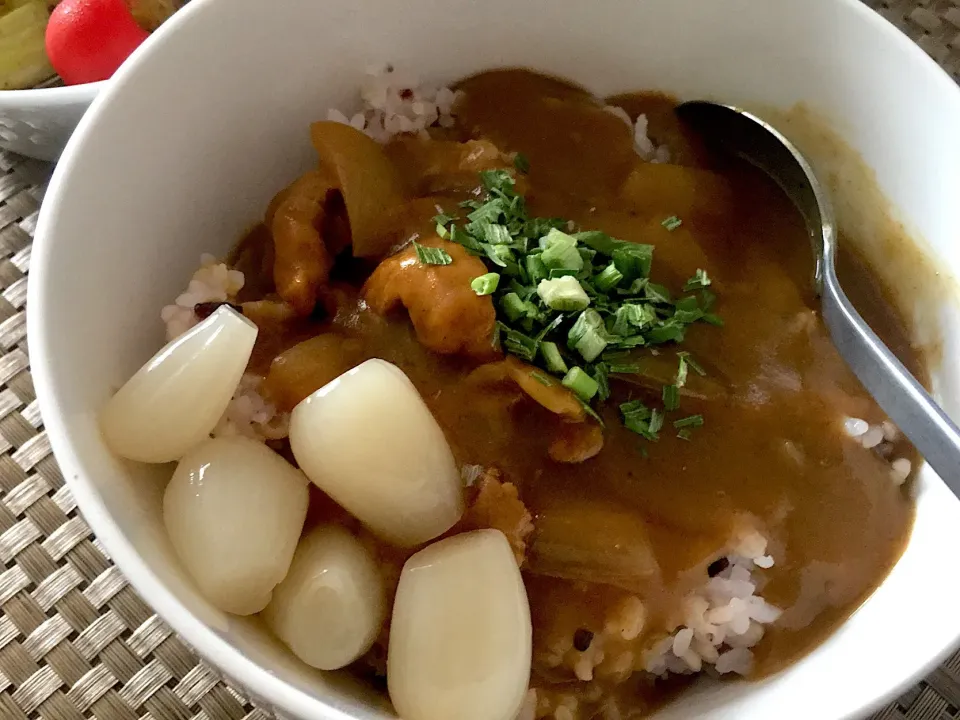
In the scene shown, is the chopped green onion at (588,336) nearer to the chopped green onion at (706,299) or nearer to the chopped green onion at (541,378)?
the chopped green onion at (541,378)

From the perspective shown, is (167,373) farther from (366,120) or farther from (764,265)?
(764,265)

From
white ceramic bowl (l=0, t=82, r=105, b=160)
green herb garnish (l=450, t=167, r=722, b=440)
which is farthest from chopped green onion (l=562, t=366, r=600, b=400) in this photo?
white ceramic bowl (l=0, t=82, r=105, b=160)

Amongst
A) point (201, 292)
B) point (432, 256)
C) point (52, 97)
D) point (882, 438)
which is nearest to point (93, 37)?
point (52, 97)

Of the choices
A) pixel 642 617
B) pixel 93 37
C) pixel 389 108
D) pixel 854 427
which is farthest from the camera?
pixel 93 37

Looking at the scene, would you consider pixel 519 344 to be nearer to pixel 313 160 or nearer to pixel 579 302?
pixel 579 302

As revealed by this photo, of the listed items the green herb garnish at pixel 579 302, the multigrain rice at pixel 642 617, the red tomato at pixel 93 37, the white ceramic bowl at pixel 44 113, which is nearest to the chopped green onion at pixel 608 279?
the green herb garnish at pixel 579 302
